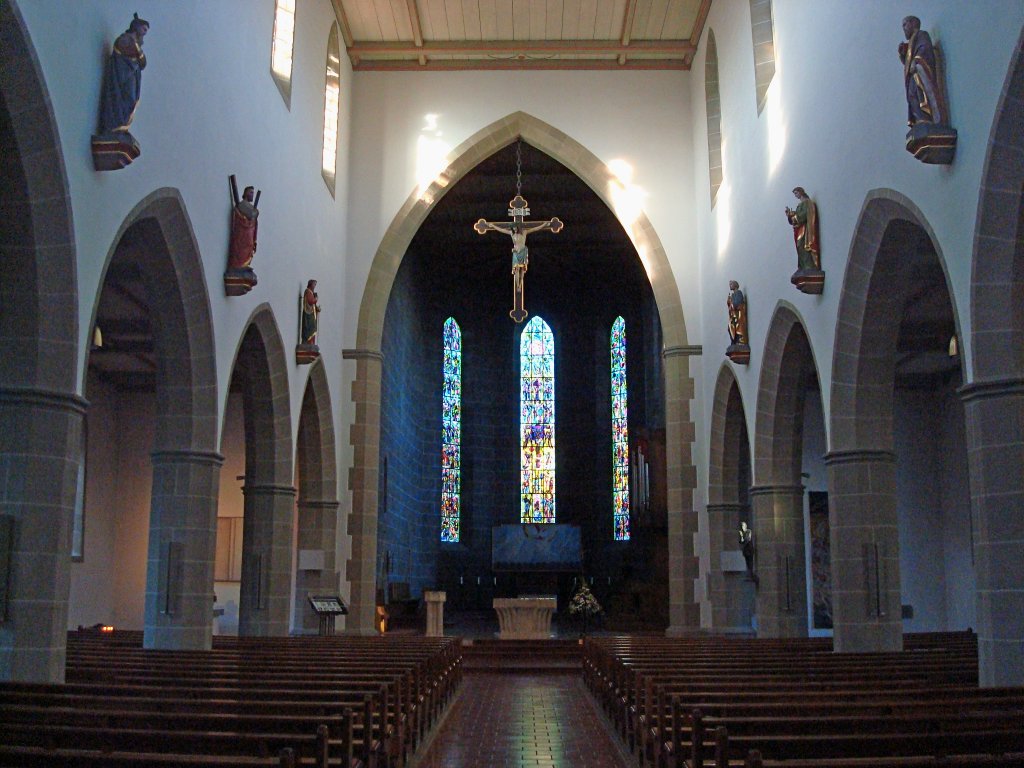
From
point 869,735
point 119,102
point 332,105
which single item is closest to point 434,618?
point 332,105

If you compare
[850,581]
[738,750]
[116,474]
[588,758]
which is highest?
[116,474]

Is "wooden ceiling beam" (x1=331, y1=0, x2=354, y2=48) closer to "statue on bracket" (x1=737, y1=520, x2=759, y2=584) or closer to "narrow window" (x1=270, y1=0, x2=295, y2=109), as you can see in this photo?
"narrow window" (x1=270, y1=0, x2=295, y2=109)

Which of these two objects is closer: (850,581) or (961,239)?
(961,239)

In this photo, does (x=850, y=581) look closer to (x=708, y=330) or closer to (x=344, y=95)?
(x=708, y=330)

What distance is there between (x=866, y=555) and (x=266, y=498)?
7536mm

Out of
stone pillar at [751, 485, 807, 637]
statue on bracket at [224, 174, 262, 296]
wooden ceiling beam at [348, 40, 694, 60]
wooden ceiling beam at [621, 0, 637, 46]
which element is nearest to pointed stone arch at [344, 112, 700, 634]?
wooden ceiling beam at [348, 40, 694, 60]

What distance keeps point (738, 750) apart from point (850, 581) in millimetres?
6125

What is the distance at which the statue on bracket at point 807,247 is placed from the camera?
10.7 meters

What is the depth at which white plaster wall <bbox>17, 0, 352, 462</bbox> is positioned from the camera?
740cm

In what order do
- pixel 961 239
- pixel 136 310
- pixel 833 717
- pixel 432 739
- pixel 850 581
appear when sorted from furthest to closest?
pixel 136 310 → pixel 850 581 → pixel 432 739 → pixel 961 239 → pixel 833 717

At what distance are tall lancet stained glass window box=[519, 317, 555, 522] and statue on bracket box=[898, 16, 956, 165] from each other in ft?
69.9

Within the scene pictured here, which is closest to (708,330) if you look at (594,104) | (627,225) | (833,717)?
(627,225)

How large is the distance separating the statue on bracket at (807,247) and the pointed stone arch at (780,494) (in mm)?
2137

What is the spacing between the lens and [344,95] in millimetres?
17000
